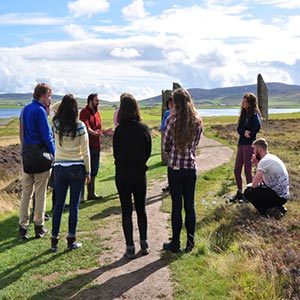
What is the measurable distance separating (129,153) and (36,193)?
7.22 feet

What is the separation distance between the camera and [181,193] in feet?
22.0

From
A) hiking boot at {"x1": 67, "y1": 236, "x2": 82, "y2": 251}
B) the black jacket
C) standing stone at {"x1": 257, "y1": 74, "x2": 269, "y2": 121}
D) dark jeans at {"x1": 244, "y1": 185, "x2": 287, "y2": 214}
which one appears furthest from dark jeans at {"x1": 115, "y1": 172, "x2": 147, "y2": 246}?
standing stone at {"x1": 257, "y1": 74, "x2": 269, "y2": 121}

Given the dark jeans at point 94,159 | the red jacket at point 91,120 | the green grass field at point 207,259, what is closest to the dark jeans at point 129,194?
the green grass field at point 207,259

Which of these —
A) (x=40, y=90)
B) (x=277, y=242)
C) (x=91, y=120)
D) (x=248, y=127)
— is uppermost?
(x=40, y=90)

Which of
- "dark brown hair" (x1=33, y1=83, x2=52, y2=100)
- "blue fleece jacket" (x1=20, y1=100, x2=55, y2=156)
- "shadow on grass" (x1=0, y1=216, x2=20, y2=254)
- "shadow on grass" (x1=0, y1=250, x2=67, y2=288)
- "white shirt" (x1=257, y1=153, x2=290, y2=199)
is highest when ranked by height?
"dark brown hair" (x1=33, y1=83, x2=52, y2=100)

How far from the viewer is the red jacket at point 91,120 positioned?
10.0 meters

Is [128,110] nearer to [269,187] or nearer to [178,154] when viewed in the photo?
[178,154]

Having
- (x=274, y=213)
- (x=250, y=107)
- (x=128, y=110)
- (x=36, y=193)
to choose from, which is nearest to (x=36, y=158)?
(x=36, y=193)

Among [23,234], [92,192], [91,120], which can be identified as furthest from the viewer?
[92,192]

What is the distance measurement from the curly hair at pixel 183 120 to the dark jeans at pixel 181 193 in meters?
0.39

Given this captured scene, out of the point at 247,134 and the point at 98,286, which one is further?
the point at 247,134

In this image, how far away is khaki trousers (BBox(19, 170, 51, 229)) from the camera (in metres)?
7.60

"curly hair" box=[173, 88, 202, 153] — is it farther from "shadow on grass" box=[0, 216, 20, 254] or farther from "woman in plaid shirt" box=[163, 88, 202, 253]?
Result: "shadow on grass" box=[0, 216, 20, 254]

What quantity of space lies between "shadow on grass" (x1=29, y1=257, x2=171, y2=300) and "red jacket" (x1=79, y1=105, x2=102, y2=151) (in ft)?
14.6
